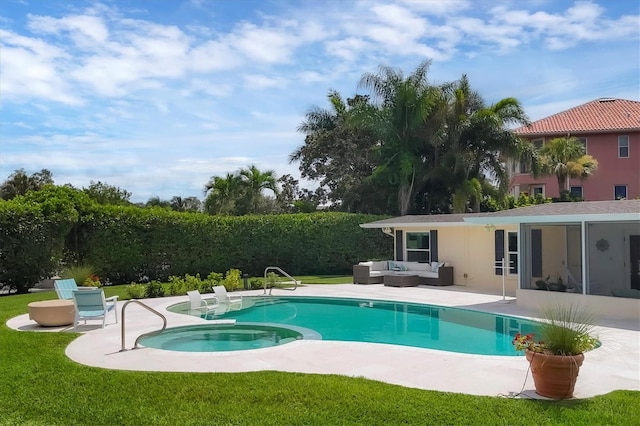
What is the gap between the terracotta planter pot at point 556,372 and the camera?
645cm

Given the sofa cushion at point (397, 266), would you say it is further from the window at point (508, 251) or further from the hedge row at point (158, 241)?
the window at point (508, 251)

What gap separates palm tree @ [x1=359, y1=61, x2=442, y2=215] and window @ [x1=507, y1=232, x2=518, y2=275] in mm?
10951

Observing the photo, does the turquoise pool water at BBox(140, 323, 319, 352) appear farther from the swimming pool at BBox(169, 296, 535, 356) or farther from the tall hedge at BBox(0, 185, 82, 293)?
the tall hedge at BBox(0, 185, 82, 293)

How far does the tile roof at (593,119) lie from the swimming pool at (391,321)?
26558 mm

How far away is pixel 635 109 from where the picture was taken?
41.3 metres

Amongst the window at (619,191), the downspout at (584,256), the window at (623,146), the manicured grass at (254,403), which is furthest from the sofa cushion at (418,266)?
the window at (623,146)

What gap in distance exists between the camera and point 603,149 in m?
39.3

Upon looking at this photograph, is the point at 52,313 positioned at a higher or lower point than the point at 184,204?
lower

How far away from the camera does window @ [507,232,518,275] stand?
18.8 metres

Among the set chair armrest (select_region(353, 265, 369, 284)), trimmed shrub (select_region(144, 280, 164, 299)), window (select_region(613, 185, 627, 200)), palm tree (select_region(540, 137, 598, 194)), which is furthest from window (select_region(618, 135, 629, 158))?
trimmed shrub (select_region(144, 280, 164, 299))

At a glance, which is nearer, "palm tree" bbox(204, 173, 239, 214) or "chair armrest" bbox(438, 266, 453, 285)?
"chair armrest" bbox(438, 266, 453, 285)

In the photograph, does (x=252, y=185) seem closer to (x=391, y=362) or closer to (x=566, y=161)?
(x=566, y=161)

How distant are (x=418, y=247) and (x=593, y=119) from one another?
2607cm

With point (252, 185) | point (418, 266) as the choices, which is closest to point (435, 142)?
point (418, 266)
